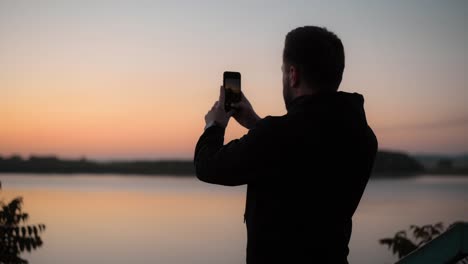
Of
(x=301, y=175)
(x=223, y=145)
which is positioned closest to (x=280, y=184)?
(x=301, y=175)

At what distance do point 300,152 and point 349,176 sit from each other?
21cm

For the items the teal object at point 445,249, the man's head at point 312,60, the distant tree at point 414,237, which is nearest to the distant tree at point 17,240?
the distant tree at point 414,237

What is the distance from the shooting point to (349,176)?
206 centimetres

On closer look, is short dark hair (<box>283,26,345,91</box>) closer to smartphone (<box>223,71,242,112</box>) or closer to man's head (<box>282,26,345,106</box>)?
man's head (<box>282,26,345,106</box>)

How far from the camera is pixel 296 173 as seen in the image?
6.50 feet

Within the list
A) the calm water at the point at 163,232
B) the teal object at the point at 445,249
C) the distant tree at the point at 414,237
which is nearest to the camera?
the teal object at the point at 445,249

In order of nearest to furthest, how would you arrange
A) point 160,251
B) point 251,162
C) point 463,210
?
1. point 251,162
2. point 160,251
3. point 463,210

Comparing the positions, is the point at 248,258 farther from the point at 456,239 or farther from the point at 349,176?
the point at 456,239

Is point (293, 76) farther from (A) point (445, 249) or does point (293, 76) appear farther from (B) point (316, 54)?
(A) point (445, 249)

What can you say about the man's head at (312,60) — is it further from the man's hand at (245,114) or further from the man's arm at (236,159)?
the man's hand at (245,114)

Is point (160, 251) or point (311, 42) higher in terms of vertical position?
point (311, 42)

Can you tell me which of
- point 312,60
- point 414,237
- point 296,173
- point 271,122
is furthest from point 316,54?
point 414,237

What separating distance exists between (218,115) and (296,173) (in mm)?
363

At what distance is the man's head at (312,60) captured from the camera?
2021mm
